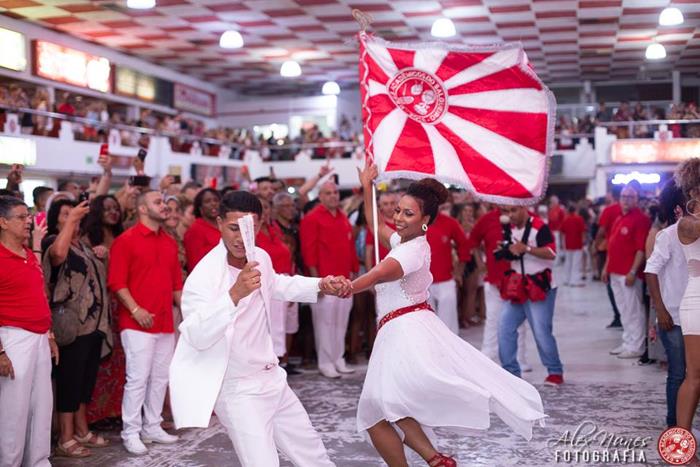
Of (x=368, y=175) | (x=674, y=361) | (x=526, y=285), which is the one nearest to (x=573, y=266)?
(x=526, y=285)

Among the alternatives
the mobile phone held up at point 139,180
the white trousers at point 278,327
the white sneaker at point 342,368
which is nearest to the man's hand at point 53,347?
the mobile phone held up at point 139,180

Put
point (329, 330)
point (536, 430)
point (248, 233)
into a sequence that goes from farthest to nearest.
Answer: point (329, 330) < point (536, 430) < point (248, 233)

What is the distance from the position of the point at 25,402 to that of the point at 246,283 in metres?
2.04

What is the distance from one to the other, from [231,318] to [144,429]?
270 centimetres

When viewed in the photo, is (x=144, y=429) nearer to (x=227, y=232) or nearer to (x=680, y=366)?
(x=227, y=232)

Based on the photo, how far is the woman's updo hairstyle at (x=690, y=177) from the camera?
15.1ft

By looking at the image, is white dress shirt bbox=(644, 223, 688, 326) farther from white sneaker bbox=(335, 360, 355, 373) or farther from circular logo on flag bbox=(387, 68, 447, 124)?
Answer: white sneaker bbox=(335, 360, 355, 373)

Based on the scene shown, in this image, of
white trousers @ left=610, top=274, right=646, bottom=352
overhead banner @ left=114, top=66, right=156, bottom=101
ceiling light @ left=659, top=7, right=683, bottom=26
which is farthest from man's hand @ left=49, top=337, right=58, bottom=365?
overhead banner @ left=114, top=66, right=156, bottom=101

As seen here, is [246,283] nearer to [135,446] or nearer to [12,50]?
[135,446]

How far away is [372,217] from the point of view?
465cm

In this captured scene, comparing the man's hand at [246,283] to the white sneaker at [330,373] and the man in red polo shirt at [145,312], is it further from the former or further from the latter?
the white sneaker at [330,373]

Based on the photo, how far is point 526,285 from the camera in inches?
276

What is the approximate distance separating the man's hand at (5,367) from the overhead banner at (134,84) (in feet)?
51.7

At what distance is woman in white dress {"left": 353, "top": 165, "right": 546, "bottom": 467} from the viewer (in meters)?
4.00
